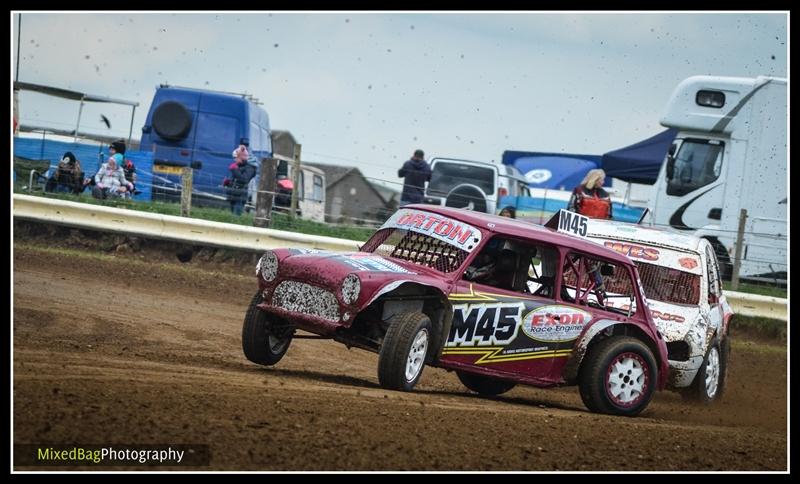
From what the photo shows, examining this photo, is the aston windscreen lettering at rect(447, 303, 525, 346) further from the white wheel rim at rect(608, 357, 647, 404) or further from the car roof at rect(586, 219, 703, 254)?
the car roof at rect(586, 219, 703, 254)

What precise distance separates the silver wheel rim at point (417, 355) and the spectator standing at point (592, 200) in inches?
252

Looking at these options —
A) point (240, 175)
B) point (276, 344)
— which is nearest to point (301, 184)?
point (240, 175)

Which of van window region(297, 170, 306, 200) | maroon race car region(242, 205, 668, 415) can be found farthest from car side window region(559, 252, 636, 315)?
van window region(297, 170, 306, 200)

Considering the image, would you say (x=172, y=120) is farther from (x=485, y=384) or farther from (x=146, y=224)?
(x=485, y=384)

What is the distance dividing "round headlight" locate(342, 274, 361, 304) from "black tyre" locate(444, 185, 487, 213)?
9.77 meters

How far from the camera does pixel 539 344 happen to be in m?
9.06

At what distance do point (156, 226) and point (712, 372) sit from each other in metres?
7.87

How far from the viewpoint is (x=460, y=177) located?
70.4 ft

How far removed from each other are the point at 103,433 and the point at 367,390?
2773 mm

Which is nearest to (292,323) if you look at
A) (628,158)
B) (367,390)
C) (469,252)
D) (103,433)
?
(367,390)

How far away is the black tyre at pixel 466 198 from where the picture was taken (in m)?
18.5

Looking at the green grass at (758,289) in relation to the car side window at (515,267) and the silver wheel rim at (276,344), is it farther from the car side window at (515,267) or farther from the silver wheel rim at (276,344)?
the silver wheel rim at (276,344)

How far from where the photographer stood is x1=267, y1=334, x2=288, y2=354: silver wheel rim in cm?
910

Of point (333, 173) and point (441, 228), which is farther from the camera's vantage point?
point (333, 173)
